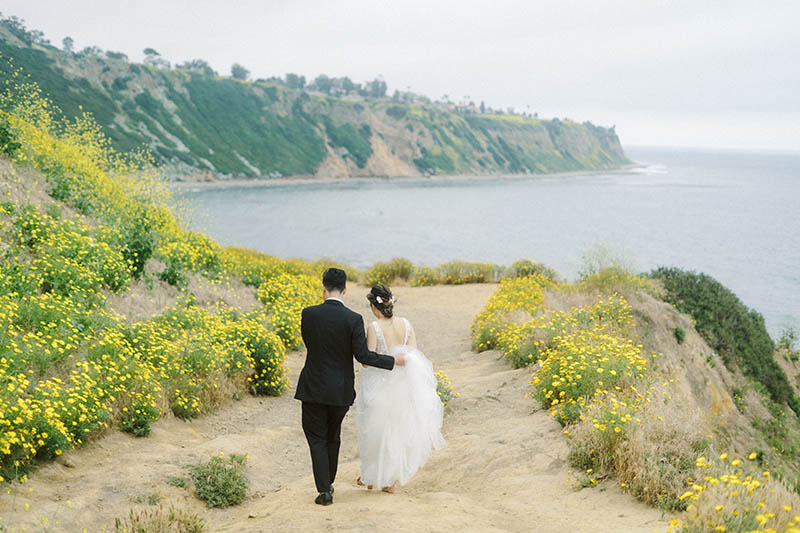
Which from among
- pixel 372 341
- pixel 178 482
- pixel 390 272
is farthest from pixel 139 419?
pixel 390 272

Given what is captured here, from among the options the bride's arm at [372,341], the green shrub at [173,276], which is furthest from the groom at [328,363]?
the green shrub at [173,276]

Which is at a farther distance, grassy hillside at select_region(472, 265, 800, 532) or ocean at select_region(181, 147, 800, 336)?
ocean at select_region(181, 147, 800, 336)

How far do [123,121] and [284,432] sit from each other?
4287 inches

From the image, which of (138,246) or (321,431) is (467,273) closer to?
(138,246)

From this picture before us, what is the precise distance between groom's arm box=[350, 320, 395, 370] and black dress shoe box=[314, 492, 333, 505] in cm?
117

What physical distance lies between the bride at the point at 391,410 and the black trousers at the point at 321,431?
255mm

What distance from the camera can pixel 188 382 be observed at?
26.7 ft

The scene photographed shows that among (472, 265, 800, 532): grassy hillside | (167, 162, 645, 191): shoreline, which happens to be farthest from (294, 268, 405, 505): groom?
(167, 162, 645, 191): shoreline

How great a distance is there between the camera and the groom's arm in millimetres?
5109

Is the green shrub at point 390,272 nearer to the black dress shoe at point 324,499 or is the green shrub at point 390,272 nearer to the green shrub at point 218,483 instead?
the green shrub at point 218,483

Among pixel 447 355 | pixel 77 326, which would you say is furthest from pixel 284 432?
pixel 447 355

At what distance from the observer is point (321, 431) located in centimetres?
524

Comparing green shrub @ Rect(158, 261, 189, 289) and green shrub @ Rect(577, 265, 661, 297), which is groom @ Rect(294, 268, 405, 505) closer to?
green shrub @ Rect(158, 261, 189, 289)

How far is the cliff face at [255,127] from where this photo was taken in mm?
101188
